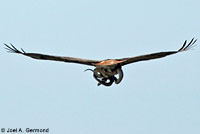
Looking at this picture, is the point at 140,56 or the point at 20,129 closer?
the point at 140,56

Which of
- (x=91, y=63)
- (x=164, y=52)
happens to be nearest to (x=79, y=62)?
(x=91, y=63)

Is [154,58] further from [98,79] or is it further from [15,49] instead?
[15,49]

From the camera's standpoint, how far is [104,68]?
85.7 m

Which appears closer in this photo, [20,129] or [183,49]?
[183,49]

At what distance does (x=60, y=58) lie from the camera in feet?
288

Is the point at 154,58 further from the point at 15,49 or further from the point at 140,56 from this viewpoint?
the point at 15,49

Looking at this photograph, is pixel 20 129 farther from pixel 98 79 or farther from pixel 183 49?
pixel 183 49

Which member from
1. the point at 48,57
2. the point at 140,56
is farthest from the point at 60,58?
the point at 140,56

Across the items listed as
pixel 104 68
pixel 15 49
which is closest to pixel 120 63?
pixel 104 68

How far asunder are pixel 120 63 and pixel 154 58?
2.22 m

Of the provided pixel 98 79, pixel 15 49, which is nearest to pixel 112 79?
pixel 98 79

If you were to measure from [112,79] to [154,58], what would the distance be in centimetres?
337

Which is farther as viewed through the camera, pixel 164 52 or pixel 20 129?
pixel 20 129

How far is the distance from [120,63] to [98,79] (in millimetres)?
2163
